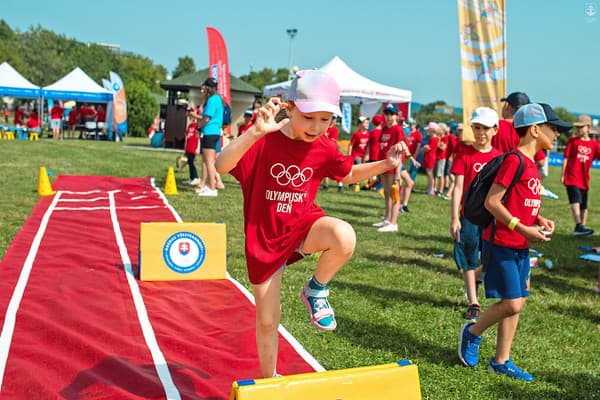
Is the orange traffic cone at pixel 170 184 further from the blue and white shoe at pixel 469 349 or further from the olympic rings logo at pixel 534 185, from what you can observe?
the olympic rings logo at pixel 534 185

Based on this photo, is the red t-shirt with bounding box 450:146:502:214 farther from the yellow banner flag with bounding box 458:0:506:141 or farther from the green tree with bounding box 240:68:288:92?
the green tree with bounding box 240:68:288:92

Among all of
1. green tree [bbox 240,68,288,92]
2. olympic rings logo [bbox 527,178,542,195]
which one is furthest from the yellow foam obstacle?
green tree [bbox 240,68,288,92]

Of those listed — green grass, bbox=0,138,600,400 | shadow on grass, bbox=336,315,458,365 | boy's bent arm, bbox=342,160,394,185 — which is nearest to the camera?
boy's bent arm, bbox=342,160,394,185

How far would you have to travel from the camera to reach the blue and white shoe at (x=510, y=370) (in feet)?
15.3

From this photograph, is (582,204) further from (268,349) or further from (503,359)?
(268,349)

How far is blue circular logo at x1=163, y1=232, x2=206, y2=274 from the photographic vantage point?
6707 millimetres

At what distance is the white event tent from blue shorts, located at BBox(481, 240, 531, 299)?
2008cm

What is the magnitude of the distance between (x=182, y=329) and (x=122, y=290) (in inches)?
50.0

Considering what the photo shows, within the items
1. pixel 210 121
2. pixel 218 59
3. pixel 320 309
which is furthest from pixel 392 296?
pixel 218 59

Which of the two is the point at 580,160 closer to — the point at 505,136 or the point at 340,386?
the point at 505,136

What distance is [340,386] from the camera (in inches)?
119

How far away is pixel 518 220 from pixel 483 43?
5601 mm

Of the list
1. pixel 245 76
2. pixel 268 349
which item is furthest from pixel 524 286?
pixel 245 76

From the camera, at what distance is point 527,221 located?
461cm
